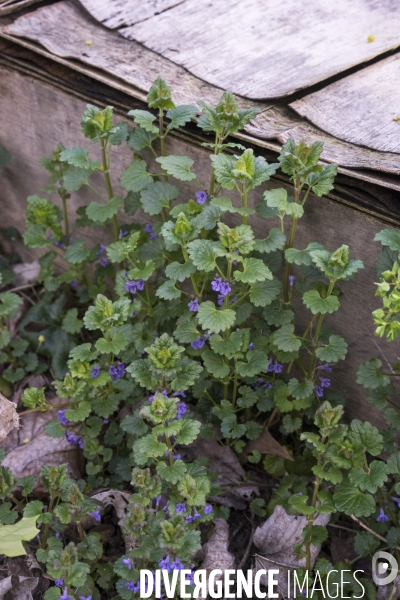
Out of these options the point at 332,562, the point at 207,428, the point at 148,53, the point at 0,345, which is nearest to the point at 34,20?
the point at 148,53

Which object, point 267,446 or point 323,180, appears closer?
point 323,180

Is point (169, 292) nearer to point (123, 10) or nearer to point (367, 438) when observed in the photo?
point (367, 438)

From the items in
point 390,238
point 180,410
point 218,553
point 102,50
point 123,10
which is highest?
point 123,10

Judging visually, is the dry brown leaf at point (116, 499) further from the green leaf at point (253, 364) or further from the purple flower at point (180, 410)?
the green leaf at point (253, 364)

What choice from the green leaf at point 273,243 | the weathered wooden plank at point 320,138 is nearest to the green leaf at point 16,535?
the green leaf at point 273,243

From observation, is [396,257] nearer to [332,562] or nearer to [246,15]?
[332,562]

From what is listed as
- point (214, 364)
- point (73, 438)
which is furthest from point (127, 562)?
point (214, 364)

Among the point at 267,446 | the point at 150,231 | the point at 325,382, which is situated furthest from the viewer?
the point at 150,231
